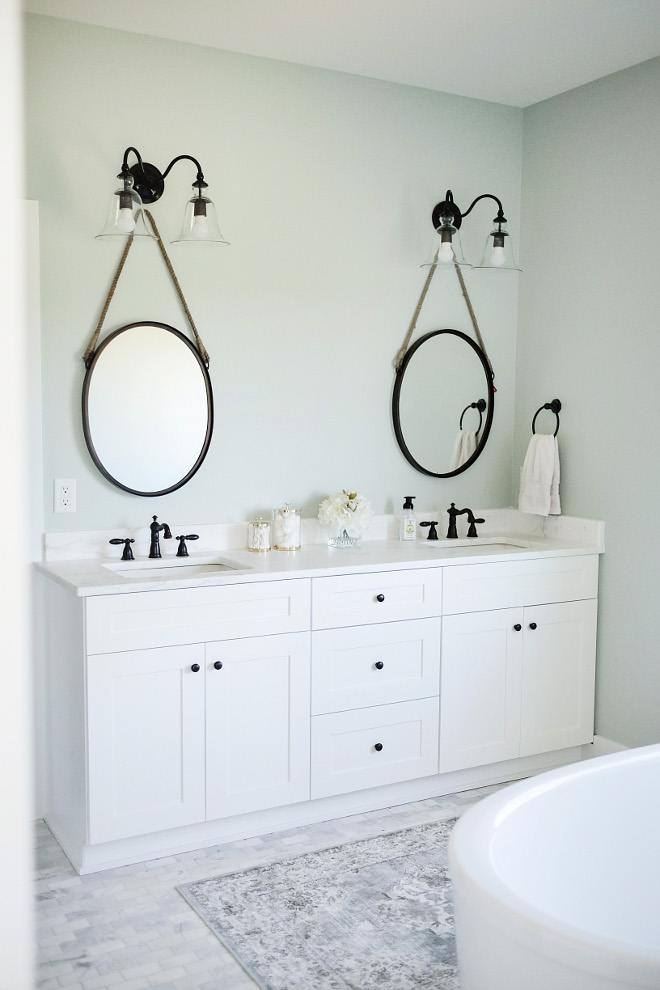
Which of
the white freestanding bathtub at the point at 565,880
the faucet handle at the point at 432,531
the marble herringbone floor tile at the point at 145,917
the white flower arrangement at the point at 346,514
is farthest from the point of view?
the faucet handle at the point at 432,531

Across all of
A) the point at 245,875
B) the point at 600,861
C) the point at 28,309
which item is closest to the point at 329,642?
the point at 245,875

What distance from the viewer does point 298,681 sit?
9.81ft

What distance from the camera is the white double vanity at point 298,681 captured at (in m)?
2.71

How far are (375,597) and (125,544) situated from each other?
2.88ft

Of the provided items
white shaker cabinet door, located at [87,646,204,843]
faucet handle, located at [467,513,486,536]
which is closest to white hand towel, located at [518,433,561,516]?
faucet handle, located at [467,513,486,536]

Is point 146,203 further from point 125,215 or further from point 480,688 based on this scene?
point 480,688

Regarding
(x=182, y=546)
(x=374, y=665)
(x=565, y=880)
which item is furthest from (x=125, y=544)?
(x=565, y=880)

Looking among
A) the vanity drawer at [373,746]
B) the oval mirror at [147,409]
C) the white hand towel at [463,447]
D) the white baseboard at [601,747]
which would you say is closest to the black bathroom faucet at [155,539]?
the oval mirror at [147,409]

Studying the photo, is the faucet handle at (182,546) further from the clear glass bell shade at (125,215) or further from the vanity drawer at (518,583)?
the clear glass bell shade at (125,215)

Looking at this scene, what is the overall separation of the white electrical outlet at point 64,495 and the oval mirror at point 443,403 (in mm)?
1338

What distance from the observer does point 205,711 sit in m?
2.82

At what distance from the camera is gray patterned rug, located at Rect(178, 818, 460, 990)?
7.32 ft

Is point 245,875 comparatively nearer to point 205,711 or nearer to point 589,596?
point 205,711

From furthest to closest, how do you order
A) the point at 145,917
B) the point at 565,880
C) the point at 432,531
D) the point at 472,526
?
the point at 472,526, the point at 432,531, the point at 145,917, the point at 565,880
